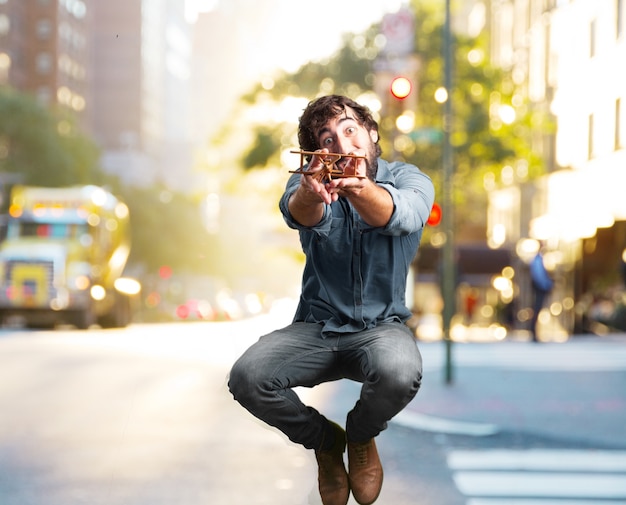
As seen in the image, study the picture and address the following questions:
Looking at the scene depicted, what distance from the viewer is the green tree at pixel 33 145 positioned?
63219 millimetres

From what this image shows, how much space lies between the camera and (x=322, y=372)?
3.43 m

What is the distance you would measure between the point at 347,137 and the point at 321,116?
111 millimetres

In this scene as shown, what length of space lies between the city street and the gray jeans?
43 centimetres

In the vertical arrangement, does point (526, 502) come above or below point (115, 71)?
below

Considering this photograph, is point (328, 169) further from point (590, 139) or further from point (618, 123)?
point (590, 139)

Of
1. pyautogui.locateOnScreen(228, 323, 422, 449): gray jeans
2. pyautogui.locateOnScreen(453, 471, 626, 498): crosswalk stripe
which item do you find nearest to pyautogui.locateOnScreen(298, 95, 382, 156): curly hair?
pyautogui.locateOnScreen(228, 323, 422, 449): gray jeans

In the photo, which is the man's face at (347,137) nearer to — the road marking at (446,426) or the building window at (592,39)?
the road marking at (446,426)

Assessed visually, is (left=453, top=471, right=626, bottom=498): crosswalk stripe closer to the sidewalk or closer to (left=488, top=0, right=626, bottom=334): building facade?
the sidewalk

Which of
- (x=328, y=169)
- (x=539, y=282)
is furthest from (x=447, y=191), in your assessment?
(x=328, y=169)

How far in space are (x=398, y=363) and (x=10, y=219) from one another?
84.0 ft

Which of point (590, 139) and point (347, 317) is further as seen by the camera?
point (590, 139)

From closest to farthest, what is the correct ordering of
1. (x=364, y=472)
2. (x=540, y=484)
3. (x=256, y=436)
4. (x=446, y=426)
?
(x=364, y=472) < (x=540, y=484) < (x=256, y=436) < (x=446, y=426)

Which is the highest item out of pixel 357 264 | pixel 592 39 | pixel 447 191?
pixel 592 39

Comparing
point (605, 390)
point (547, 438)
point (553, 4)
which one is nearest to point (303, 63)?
point (553, 4)
